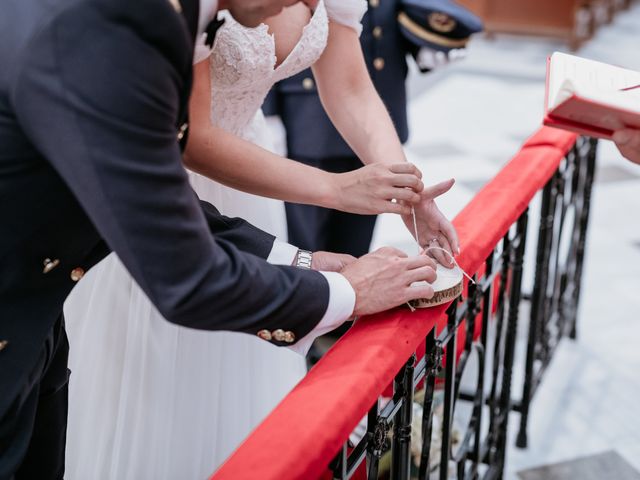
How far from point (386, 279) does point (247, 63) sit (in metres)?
0.53

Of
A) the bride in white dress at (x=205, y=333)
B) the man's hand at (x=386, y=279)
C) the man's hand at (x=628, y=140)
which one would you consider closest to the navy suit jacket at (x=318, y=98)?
the bride in white dress at (x=205, y=333)

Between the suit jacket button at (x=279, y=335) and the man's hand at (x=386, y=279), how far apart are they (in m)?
0.13

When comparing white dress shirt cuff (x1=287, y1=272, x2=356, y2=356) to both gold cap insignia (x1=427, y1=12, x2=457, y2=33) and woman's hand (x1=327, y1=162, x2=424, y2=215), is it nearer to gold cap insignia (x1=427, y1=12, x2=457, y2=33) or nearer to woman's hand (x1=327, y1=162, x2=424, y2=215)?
woman's hand (x1=327, y1=162, x2=424, y2=215)

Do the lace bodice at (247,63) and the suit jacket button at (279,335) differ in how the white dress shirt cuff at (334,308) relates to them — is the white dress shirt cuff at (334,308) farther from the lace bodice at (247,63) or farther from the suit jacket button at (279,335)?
the lace bodice at (247,63)

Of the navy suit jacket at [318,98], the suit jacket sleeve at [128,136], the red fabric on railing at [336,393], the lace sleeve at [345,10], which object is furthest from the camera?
the navy suit jacket at [318,98]

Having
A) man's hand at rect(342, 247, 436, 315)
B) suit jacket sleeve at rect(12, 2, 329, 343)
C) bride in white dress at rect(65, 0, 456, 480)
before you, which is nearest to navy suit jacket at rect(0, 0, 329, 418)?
suit jacket sleeve at rect(12, 2, 329, 343)

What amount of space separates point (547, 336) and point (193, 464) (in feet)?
3.94

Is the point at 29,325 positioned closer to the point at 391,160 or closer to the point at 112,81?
the point at 112,81

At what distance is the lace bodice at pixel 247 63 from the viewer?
4.61 feet

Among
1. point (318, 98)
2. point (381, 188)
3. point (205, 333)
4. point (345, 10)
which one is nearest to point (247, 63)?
point (345, 10)

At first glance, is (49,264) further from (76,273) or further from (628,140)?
(628,140)

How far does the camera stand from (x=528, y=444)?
7.18 ft

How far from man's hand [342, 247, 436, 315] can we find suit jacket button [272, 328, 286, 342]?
0.13 m

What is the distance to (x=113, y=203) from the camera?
76 centimetres
